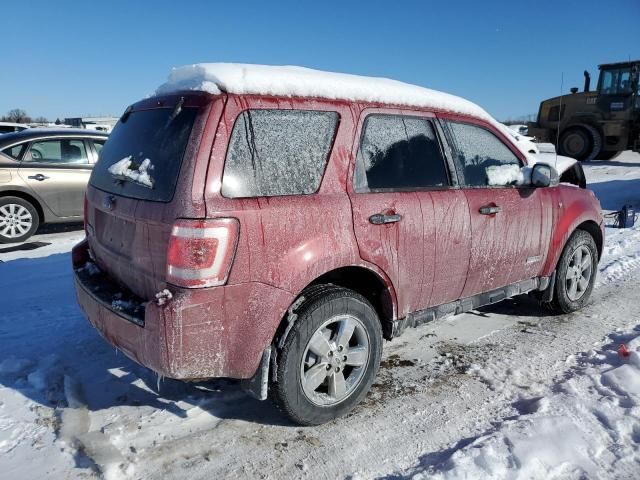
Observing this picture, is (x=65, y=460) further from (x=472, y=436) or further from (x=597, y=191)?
(x=597, y=191)

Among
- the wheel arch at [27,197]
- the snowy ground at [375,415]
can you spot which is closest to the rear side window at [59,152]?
the wheel arch at [27,197]

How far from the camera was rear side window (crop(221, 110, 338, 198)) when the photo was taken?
2.38 metres

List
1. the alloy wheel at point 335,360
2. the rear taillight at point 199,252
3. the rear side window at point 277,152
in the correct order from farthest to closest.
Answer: the alloy wheel at point 335,360 → the rear side window at point 277,152 → the rear taillight at point 199,252

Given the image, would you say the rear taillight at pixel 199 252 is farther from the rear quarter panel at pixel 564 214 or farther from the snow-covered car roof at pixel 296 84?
the rear quarter panel at pixel 564 214

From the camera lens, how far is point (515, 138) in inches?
157

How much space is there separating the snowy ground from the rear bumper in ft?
1.57

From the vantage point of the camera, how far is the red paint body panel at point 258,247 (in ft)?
7.48

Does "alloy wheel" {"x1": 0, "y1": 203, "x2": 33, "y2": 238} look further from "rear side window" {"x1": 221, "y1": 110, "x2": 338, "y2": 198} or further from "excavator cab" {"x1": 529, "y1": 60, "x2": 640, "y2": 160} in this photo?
"excavator cab" {"x1": 529, "y1": 60, "x2": 640, "y2": 160}

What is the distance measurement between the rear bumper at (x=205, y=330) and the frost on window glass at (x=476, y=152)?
1.70 metres

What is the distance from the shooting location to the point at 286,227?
8.01ft

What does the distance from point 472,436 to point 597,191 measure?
11269 millimetres

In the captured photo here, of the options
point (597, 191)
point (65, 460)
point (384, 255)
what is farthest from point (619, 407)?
point (597, 191)

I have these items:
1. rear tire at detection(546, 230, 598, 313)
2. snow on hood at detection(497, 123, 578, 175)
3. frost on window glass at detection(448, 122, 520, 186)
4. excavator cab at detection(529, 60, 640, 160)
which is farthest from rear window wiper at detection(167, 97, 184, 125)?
excavator cab at detection(529, 60, 640, 160)

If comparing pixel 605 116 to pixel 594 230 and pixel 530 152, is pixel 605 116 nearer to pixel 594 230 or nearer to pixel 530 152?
pixel 594 230
